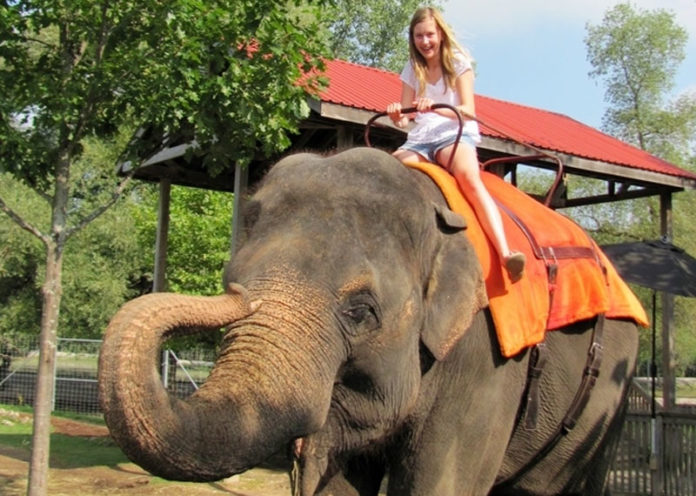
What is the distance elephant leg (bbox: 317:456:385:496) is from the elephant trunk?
3.42 ft

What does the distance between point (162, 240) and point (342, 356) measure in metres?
11.8

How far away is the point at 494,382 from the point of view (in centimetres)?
312

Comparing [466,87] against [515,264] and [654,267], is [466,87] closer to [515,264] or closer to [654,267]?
[515,264]

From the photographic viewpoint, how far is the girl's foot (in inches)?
122

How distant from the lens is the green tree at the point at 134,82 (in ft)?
25.1

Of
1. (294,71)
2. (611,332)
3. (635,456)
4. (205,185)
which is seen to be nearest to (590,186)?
(205,185)

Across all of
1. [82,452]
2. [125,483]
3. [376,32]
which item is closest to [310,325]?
[125,483]

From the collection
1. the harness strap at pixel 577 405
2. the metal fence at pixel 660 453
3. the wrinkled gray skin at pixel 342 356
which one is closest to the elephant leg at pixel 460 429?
the wrinkled gray skin at pixel 342 356

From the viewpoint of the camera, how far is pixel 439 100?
3.79 m

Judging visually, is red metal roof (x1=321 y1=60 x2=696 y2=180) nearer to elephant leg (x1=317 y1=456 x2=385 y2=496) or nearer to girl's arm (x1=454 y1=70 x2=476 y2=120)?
girl's arm (x1=454 y1=70 x2=476 y2=120)

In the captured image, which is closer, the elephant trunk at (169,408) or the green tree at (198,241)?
the elephant trunk at (169,408)

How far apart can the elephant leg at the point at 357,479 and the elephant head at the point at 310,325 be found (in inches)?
9.6

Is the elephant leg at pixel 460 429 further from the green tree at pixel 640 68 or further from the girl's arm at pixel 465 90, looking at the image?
the green tree at pixel 640 68

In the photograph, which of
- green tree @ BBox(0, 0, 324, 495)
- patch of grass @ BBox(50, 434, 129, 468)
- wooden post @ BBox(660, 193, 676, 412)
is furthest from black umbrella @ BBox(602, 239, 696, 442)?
patch of grass @ BBox(50, 434, 129, 468)
